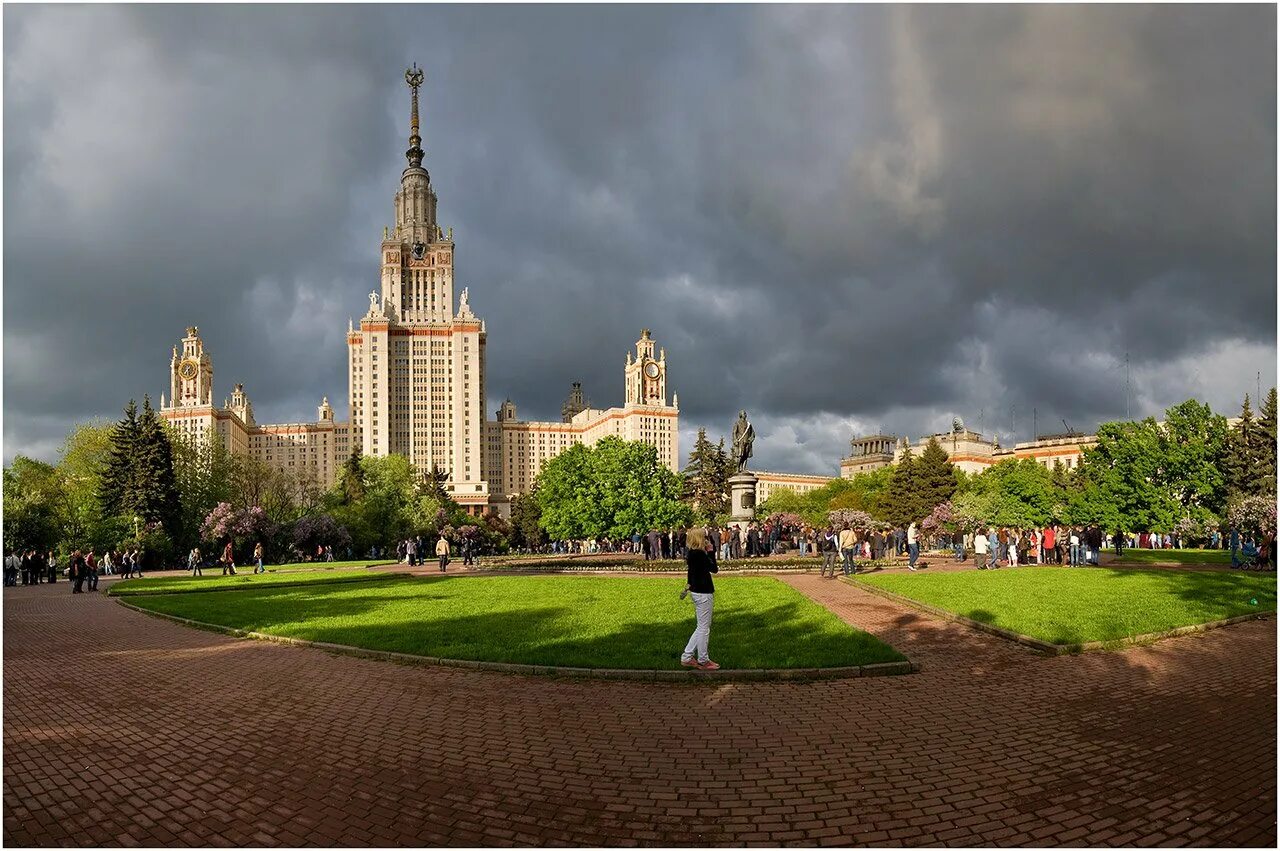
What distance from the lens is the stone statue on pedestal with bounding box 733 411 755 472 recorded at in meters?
46.9

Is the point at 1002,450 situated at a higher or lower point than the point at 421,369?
lower

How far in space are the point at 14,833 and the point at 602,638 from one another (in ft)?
27.2

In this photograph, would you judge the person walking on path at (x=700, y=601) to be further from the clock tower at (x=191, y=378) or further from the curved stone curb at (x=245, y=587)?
the clock tower at (x=191, y=378)

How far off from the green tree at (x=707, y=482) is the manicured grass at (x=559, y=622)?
3350cm

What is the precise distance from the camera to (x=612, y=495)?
5281cm

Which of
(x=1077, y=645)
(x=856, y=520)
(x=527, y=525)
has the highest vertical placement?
(x=1077, y=645)

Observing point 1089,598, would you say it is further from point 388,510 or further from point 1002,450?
point 1002,450

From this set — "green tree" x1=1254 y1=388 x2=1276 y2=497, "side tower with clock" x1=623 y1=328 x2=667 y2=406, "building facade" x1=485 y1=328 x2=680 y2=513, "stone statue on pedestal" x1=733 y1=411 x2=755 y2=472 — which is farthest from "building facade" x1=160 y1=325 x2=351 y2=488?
"green tree" x1=1254 y1=388 x2=1276 y2=497

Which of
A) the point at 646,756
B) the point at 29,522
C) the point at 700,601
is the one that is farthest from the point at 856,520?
the point at 646,756

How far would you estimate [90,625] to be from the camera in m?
17.0

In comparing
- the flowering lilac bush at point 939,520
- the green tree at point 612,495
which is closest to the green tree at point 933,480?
the flowering lilac bush at point 939,520

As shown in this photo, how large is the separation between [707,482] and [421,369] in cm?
10390

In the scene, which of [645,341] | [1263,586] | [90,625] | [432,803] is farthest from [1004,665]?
[645,341]

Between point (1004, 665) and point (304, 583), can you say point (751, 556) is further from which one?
point (1004, 665)
